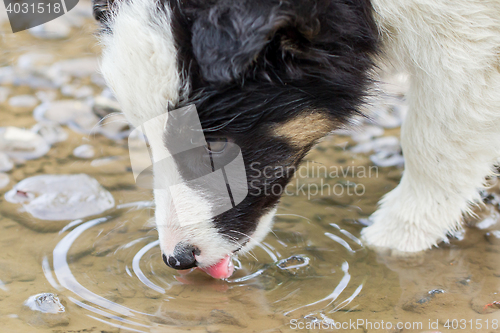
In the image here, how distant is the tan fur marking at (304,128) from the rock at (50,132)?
1.98 meters

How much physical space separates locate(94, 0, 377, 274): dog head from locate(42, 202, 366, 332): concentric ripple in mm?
177

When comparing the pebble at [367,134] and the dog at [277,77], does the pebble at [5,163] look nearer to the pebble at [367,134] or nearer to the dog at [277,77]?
the dog at [277,77]

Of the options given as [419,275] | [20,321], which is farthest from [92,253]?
[419,275]

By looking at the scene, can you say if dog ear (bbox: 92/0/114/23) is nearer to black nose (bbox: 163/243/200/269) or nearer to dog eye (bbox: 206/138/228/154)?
dog eye (bbox: 206/138/228/154)

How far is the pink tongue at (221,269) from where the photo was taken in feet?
7.61

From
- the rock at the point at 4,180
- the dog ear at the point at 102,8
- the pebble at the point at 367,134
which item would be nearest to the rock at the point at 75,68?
the rock at the point at 4,180

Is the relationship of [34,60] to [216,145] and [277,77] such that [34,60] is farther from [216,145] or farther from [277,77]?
[277,77]

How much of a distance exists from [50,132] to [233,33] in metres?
2.37

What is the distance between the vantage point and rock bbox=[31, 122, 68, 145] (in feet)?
11.6

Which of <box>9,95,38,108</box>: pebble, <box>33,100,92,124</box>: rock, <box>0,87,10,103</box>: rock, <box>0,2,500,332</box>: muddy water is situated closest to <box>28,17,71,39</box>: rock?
<box>0,87,10,103</box>: rock

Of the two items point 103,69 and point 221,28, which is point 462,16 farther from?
point 103,69

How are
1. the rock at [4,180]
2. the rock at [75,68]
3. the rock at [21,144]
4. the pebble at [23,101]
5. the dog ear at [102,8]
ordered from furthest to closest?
the rock at [75,68] → the pebble at [23,101] → the rock at [21,144] → the rock at [4,180] → the dog ear at [102,8]

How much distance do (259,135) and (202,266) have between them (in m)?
0.64

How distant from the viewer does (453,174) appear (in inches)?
105
